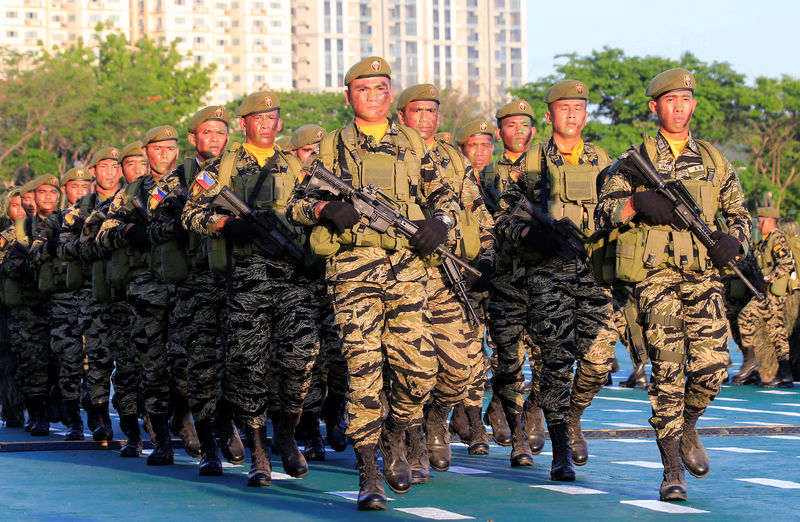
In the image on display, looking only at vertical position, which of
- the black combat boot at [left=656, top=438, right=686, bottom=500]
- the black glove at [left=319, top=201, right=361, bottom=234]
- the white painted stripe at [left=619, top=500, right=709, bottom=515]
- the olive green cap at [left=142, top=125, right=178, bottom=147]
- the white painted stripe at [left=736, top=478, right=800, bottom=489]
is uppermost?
the olive green cap at [left=142, top=125, right=178, bottom=147]

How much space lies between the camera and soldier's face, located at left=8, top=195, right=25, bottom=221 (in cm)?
1633

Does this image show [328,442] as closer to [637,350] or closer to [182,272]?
[182,272]

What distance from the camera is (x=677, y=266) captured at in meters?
8.46

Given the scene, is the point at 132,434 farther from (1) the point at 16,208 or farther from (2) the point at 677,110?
(1) the point at 16,208

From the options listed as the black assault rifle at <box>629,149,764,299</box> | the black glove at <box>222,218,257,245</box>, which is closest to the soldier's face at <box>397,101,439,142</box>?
the black glove at <box>222,218,257,245</box>

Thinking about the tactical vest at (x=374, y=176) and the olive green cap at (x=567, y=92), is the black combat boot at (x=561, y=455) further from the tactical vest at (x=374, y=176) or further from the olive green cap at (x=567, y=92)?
the olive green cap at (x=567, y=92)

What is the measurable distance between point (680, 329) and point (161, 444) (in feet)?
14.2

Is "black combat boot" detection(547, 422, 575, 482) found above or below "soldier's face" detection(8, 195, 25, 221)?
below

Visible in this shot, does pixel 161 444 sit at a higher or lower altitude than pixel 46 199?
lower

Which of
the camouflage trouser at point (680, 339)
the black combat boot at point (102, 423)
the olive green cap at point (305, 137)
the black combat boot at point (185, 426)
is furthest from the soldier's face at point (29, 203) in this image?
the camouflage trouser at point (680, 339)

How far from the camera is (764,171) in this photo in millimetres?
57344

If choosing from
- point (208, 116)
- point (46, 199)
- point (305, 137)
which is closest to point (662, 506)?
point (208, 116)

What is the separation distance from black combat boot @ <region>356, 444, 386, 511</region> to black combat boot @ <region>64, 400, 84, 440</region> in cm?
574

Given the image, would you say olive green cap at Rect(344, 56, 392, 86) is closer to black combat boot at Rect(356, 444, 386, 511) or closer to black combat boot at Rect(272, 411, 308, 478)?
black combat boot at Rect(356, 444, 386, 511)
